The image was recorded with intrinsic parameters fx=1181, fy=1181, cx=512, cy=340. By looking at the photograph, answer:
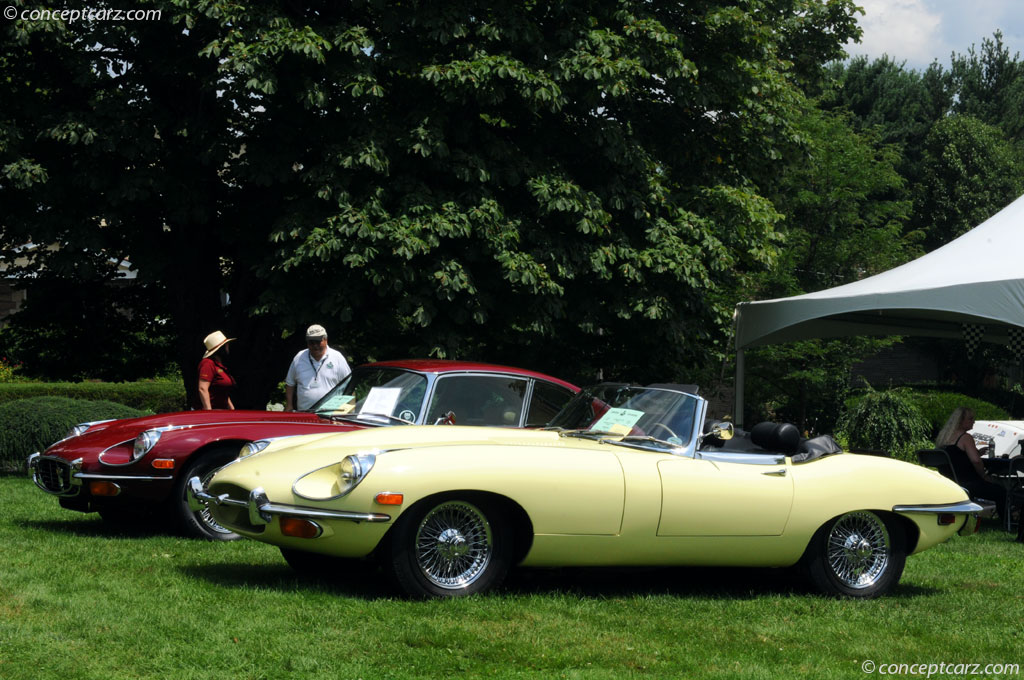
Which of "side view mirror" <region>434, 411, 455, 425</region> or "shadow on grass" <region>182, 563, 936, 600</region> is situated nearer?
"shadow on grass" <region>182, 563, 936, 600</region>

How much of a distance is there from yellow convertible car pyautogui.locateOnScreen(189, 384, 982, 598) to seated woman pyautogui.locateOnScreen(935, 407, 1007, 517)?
14.1ft

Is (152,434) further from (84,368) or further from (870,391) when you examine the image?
(870,391)

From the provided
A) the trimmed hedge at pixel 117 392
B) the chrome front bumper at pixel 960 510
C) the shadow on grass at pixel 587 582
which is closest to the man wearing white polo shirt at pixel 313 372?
the shadow on grass at pixel 587 582

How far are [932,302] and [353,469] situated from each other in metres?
7.56

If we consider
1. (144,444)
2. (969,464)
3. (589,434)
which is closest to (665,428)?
(589,434)

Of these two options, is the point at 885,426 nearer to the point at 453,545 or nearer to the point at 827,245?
the point at 827,245

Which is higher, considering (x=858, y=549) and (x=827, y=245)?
(x=827, y=245)

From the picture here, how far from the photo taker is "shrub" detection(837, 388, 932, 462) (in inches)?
839

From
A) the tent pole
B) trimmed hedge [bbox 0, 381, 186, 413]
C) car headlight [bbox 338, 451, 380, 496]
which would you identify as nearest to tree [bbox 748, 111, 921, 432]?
the tent pole

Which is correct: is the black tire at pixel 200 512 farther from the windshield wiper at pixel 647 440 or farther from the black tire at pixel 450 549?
the windshield wiper at pixel 647 440

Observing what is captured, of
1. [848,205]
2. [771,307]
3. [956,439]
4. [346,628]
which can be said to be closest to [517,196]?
[771,307]

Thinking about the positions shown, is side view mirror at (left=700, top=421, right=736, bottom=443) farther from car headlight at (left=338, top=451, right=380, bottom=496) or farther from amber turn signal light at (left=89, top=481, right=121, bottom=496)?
amber turn signal light at (left=89, top=481, right=121, bottom=496)

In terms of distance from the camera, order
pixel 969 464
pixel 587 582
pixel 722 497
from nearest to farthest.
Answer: pixel 722 497
pixel 587 582
pixel 969 464

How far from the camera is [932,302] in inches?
466
